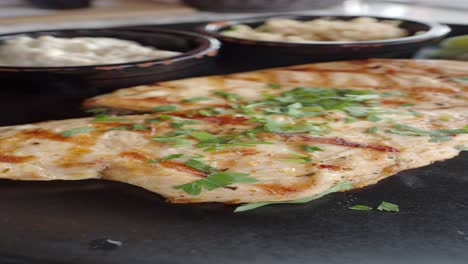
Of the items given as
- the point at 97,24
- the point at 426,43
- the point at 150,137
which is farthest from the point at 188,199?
the point at 97,24

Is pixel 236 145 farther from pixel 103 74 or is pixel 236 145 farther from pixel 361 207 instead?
pixel 103 74

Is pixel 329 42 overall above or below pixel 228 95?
above

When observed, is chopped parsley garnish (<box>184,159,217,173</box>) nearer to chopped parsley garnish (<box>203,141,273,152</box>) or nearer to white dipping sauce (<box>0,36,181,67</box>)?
chopped parsley garnish (<box>203,141,273,152</box>)

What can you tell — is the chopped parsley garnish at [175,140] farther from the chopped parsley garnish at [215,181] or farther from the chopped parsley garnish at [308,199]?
the chopped parsley garnish at [308,199]

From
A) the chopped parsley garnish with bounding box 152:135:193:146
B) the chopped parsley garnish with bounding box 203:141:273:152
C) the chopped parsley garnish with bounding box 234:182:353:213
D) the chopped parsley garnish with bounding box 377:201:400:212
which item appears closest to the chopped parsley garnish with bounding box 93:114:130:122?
the chopped parsley garnish with bounding box 152:135:193:146

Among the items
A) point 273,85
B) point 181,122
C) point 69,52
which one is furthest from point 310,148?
point 69,52

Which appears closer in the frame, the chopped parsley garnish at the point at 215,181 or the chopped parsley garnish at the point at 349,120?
the chopped parsley garnish at the point at 215,181

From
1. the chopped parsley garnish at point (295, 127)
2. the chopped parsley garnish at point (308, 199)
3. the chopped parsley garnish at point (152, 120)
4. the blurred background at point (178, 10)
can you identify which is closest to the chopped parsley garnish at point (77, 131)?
the chopped parsley garnish at point (152, 120)
